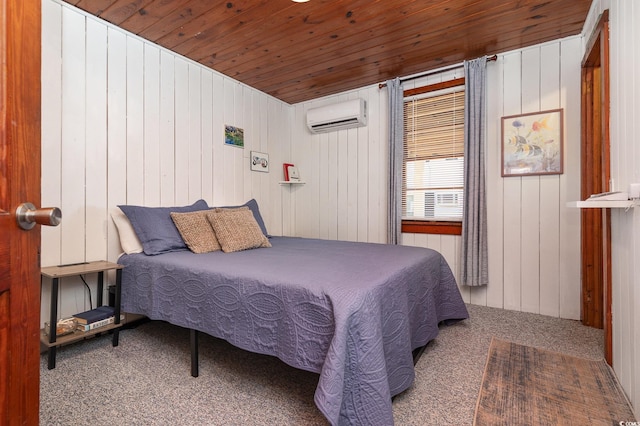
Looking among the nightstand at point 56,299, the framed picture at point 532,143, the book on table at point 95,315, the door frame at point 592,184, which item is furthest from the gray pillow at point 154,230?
the door frame at point 592,184

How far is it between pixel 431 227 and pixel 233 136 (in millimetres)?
2388

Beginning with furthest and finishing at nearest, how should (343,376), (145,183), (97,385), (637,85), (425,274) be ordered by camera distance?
(145,183) → (425,274) → (97,385) → (637,85) → (343,376)

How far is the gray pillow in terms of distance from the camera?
7.59 feet

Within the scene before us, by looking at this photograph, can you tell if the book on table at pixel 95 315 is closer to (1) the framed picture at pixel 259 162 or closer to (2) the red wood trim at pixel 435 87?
(1) the framed picture at pixel 259 162

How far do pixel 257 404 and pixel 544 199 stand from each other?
2848 mm

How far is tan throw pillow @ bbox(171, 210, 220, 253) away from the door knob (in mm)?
1794

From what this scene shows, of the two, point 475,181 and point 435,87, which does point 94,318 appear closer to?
point 475,181

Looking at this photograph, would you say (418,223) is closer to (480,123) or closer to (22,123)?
(480,123)

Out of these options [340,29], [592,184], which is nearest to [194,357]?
[340,29]

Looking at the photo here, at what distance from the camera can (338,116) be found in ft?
12.2

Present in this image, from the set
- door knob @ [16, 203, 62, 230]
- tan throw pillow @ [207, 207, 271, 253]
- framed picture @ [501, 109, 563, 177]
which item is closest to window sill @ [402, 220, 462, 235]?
framed picture @ [501, 109, 563, 177]

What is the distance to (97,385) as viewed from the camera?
5.61ft

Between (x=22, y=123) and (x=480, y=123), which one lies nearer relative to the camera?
(x=22, y=123)

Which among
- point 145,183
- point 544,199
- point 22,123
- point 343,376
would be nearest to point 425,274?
point 343,376
